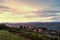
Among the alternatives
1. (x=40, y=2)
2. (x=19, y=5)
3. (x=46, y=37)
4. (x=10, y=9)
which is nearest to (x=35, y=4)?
(x=40, y=2)

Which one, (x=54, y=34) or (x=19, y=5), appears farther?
(x=19, y=5)

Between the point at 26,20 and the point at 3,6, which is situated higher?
the point at 3,6

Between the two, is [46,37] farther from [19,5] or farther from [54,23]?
[19,5]

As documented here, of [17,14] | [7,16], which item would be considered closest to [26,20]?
[17,14]

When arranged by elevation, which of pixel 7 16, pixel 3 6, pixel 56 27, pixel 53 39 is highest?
pixel 3 6

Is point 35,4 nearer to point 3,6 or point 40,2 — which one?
point 40,2

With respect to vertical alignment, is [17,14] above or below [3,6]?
below

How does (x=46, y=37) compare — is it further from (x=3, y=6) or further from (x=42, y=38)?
(x=3, y=6)

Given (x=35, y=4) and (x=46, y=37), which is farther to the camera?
(x=35, y=4)
